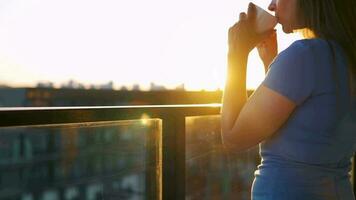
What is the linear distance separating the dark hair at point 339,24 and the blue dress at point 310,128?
2 centimetres

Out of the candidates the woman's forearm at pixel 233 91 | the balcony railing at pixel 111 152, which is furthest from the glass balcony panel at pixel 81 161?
the woman's forearm at pixel 233 91

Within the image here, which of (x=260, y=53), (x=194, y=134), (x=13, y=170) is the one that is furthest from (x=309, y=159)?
(x=194, y=134)

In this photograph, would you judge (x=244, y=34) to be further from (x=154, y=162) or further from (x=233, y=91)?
(x=154, y=162)

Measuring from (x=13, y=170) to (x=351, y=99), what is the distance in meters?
0.76

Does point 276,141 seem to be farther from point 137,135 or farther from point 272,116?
point 137,135

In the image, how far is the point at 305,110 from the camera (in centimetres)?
85

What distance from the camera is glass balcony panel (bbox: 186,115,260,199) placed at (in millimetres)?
1654

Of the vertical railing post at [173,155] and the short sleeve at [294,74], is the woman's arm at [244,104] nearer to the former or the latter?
the short sleeve at [294,74]

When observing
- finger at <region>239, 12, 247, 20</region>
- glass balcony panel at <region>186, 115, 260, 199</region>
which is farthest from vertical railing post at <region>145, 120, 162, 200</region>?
finger at <region>239, 12, 247, 20</region>

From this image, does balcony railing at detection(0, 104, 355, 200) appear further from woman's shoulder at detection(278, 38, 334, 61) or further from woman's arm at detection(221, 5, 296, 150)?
woman's shoulder at detection(278, 38, 334, 61)

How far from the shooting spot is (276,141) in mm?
872

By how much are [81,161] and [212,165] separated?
0.66 m

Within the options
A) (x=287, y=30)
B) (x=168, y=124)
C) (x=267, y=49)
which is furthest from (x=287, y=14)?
(x=168, y=124)

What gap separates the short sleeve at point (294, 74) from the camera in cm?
82
